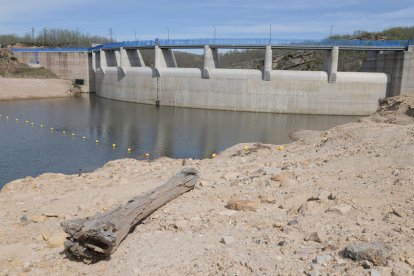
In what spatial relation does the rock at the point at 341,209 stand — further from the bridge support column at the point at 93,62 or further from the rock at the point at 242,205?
the bridge support column at the point at 93,62

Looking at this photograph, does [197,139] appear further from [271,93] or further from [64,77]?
[64,77]

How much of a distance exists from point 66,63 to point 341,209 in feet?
233

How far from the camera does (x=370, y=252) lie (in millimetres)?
5672

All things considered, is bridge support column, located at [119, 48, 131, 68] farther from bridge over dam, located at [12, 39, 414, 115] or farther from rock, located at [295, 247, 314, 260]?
rock, located at [295, 247, 314, 260]

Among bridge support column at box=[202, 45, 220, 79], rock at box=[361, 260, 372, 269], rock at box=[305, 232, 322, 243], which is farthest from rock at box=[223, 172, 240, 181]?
bridge support column at box=[202, 45, 220, 79]

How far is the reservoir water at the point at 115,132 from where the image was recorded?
77.3 feet

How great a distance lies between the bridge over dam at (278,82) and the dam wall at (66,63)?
1575 cm

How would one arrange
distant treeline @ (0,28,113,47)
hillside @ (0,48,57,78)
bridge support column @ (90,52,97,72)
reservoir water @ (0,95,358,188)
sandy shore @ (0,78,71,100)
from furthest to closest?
distant treeline @ (0,28,113,47) → bridge support column @ (90,52,97,72) → hillside @ (0,48,57,78) → sandy shore @ (0,78,71,100) → reservoir water @ (0,95,358,188)

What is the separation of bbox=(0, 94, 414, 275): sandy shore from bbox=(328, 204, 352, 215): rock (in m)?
0.02

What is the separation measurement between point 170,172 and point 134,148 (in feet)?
45.0

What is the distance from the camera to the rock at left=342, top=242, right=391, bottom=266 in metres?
5.58

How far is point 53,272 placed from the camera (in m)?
6.46

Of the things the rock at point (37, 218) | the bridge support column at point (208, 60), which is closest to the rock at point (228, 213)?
the rock at point (37, 218)

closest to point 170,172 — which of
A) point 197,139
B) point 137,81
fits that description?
point 197,139
